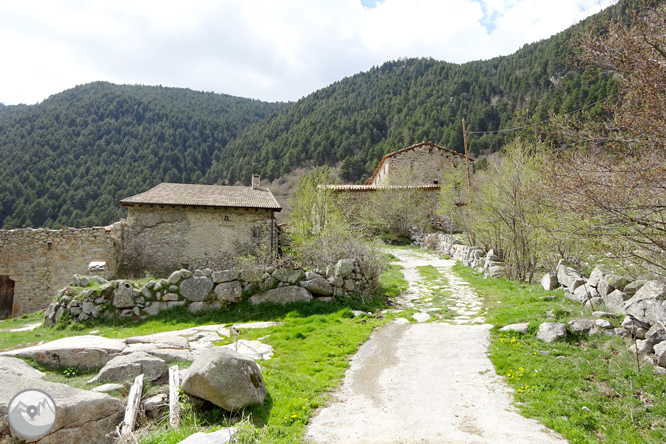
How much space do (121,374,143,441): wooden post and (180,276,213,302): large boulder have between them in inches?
173

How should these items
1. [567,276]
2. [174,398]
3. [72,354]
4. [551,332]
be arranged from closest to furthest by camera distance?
[174,398] < [72,354] < [551,332] < [567,276]

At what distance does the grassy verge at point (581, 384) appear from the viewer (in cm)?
346

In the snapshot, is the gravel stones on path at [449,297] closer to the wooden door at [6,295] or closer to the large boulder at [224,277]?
the large boulder at [224,277]

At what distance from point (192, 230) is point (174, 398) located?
14.7 metres

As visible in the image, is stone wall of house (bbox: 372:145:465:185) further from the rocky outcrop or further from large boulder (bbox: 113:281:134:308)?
the rocky outcrop

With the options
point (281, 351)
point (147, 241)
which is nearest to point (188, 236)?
point (147, 241)

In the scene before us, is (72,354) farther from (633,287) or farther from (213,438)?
(633,287)

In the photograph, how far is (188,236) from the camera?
17.5 meters

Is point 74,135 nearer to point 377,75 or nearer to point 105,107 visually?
point 105,107

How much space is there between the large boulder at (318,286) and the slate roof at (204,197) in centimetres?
969

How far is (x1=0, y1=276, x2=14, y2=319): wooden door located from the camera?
52.5 feet

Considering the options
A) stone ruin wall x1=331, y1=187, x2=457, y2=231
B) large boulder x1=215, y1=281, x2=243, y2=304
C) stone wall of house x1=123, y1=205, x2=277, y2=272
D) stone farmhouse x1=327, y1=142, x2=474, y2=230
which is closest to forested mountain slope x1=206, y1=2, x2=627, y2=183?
stone farmhouse x1=327, y1=142, x2=474, y2=230

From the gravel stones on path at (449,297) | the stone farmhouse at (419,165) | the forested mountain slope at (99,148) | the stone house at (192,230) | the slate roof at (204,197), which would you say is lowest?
the gravel stones on path at (449,297)

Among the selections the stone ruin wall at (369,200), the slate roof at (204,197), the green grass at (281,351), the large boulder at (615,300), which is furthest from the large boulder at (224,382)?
the stone ruin wall at (369,200)
